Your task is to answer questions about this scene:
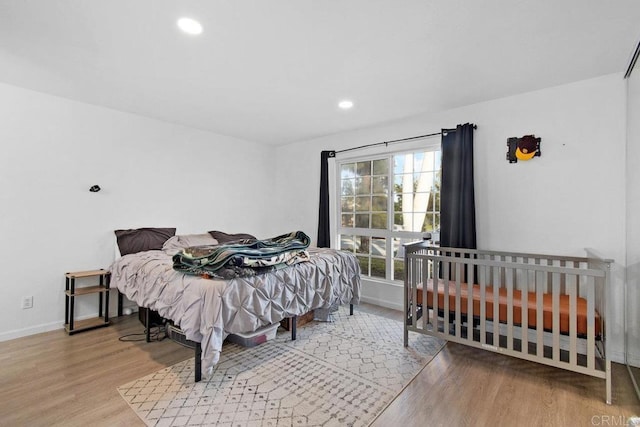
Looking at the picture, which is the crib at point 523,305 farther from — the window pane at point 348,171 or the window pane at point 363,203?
the window pane at point 348,171

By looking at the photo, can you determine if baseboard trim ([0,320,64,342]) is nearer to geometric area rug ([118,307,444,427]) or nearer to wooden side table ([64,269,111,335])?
wooden side table ([64,269,111,335])

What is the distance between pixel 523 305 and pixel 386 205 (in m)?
2.09

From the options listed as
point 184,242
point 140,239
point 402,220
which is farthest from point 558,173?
point 140,239

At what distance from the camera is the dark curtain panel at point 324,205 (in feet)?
14.5

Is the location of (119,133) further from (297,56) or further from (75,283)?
(297,56)

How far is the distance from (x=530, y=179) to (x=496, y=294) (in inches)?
52.6

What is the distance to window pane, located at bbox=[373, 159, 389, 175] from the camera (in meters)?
4.02

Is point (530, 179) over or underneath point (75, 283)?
over

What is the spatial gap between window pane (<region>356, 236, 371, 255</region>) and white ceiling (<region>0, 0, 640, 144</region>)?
1803 millimetres

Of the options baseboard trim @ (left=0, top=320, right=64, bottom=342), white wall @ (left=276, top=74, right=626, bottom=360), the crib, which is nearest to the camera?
the crib

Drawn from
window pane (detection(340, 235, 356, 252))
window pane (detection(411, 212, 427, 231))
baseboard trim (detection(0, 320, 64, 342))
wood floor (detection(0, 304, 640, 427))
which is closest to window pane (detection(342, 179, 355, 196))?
window pane (detection(340, 235, 356, 252))

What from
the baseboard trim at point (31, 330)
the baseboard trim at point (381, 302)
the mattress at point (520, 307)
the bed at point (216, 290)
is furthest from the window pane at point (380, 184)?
the baseboard trim at point (31, 330)

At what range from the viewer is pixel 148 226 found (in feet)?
12.3

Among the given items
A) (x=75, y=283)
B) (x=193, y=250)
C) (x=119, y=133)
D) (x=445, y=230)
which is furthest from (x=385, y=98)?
(x=75, y=283)
